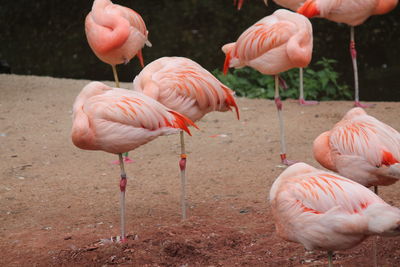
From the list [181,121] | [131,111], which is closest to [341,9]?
[181,121]

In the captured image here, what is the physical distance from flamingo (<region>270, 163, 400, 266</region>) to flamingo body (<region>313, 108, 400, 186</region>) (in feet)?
1.61

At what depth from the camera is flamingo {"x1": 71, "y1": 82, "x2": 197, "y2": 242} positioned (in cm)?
360

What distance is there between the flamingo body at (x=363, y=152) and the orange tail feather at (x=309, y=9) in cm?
279

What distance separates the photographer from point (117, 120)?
362cm

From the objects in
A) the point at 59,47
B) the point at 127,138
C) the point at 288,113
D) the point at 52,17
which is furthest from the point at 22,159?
the point at 52,17

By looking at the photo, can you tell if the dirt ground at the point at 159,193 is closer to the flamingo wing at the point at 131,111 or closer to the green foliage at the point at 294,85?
the green foliage at the point at 294,85

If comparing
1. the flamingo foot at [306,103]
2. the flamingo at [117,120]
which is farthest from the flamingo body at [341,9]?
the flamingo at [117,120]

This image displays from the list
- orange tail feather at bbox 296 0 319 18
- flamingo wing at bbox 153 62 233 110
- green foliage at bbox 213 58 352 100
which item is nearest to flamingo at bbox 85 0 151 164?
flamingo wing at bbox 153 62 233 110

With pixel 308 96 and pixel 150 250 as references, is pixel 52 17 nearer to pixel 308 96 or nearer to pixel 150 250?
pixel 308 96

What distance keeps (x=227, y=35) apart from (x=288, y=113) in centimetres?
379

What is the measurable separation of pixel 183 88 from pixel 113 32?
1334mm

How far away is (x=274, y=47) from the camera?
4.91 meters

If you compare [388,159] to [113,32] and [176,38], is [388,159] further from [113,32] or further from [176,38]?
[176,38]

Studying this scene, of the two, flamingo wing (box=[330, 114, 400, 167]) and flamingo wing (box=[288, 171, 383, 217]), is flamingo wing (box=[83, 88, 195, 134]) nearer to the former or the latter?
flamingo wing (box=[330, 114, 400, 167])
